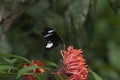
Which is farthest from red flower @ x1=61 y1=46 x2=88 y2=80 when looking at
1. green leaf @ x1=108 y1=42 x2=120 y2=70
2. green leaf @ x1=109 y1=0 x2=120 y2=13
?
green leaf @ x1=108 y1=42 x2=120 y2=70

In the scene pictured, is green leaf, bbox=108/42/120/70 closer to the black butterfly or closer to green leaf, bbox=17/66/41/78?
the black butterfly

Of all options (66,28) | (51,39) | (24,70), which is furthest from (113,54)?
(24,70)

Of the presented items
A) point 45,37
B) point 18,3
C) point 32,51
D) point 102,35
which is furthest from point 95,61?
point 45,37

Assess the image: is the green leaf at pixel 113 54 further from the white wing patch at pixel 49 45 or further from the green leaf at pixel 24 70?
the green leaf at pixel 24 70

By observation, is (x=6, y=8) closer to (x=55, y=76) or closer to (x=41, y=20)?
(x=41, y=20)

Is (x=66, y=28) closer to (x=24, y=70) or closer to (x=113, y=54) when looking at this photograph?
(x=24, y=70)

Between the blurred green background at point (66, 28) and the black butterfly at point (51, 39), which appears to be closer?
the black butterfly at point (51, 39)

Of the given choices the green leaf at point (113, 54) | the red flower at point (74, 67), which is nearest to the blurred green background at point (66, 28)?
the green leaf at point (113, 54)
